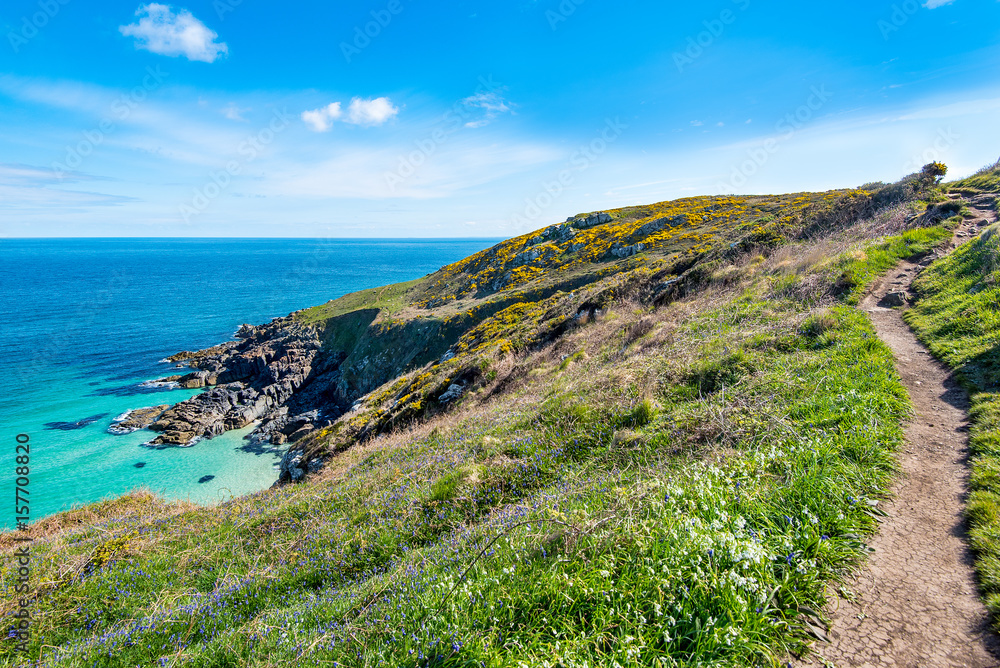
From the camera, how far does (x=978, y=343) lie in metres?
7.53

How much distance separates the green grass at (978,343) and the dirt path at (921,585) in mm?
150

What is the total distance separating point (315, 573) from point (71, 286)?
179728 mm

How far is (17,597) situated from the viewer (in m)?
6.89

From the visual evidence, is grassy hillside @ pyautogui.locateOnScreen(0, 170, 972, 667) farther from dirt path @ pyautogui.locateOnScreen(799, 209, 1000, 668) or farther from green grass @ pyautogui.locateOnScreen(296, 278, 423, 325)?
green grass @ pyautogui.locateOnScreen(296, 278, 423, 325)

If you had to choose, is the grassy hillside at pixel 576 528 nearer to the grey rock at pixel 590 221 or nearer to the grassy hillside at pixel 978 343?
the grassy hillside at pixel 978 343

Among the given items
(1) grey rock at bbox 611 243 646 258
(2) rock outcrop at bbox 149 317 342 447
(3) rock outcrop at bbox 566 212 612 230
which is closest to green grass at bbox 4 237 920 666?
(2) rock outcrop at bbox 149 317 342 447

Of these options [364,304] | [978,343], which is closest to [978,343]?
[978,343]

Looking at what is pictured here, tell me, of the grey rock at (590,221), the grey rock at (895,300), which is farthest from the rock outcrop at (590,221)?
the grey rock at (895,300)

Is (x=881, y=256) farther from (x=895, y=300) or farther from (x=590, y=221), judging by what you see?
(x=590, y=221)

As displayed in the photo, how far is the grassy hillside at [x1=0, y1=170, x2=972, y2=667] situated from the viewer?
3.20 metres

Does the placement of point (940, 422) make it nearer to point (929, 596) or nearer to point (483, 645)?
point (929, 596)

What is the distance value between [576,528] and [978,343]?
908 cm

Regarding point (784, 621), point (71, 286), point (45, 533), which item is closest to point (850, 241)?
point (784, 621)

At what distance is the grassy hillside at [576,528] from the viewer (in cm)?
320
